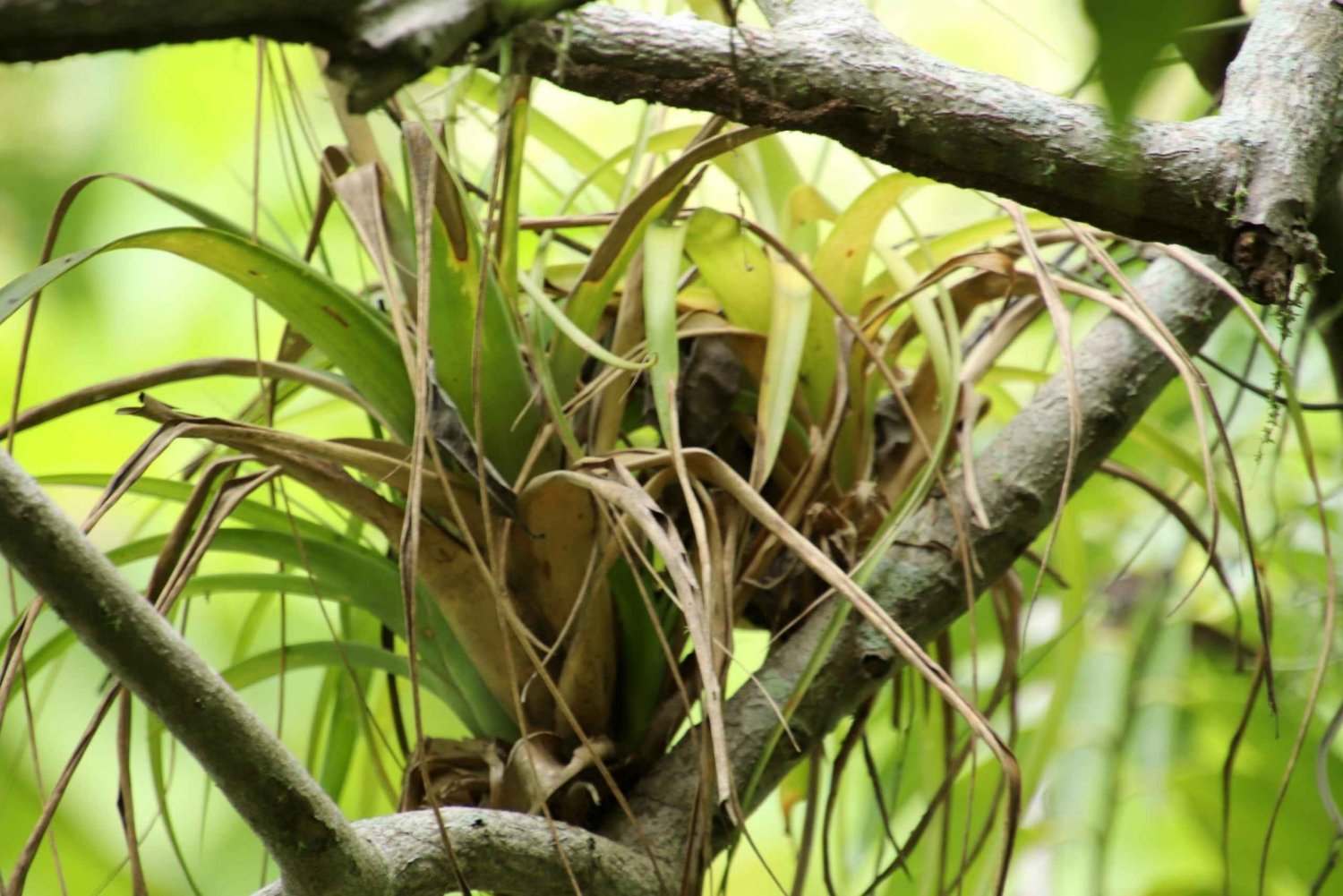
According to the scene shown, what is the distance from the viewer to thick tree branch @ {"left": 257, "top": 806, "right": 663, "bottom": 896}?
0.32 m

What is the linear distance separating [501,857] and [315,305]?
0.20 m

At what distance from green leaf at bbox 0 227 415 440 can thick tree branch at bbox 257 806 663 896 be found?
14cm

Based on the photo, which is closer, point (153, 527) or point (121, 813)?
point (121, 813)

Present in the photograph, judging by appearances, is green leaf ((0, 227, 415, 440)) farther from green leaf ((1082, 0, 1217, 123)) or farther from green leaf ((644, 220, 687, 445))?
green leaf ((1082, 0, 1217, 123))

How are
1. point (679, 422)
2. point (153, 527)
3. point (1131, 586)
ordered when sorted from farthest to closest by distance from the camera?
point (153, 527), point (1131, 586), point (679, 422)

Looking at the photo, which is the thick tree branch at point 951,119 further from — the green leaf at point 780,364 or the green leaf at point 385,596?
the green leaf at point 385,596

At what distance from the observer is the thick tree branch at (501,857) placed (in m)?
0.32

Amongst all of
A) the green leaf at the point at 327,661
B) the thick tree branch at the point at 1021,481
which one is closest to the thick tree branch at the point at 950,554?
the thick tree branch at the point at 1021,481

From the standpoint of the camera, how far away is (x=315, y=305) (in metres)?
0.40

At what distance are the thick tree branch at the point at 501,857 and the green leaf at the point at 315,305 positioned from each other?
0.14 metres

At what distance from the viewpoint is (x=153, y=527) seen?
1.10 meters

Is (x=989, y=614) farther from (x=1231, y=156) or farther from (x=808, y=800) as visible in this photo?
(x=1231, y=156)

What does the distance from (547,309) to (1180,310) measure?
30cm

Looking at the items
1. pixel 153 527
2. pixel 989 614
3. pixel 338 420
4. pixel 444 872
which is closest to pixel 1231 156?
pixel 444 872
